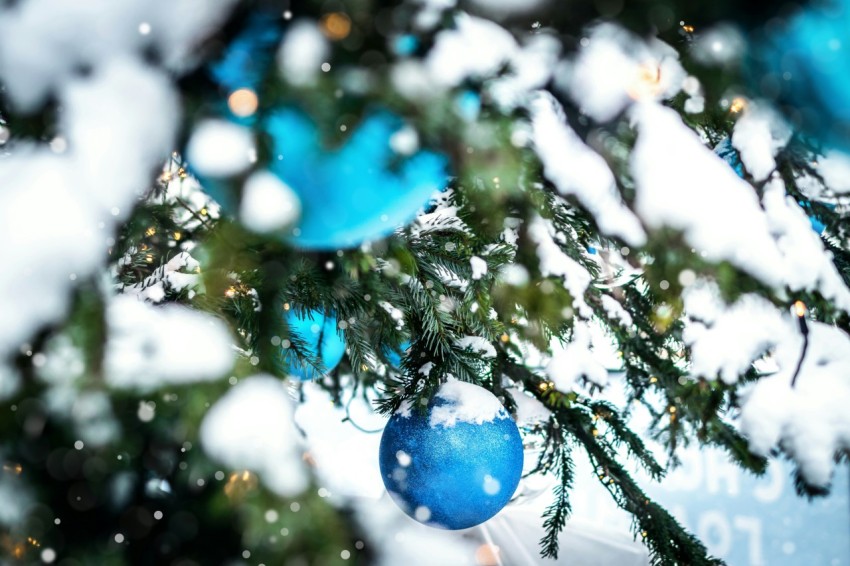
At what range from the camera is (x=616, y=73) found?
1.75ft

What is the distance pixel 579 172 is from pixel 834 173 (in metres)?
0.32

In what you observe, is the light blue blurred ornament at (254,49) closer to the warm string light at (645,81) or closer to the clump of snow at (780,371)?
the warm string light at (645,81)

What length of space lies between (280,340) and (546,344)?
0.59m

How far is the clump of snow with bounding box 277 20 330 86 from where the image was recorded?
482 millimetres

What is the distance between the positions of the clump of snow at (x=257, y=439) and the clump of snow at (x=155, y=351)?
1.6 inches

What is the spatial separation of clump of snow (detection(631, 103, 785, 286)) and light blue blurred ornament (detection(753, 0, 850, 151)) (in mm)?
76

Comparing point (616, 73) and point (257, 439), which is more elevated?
point (616, 73)

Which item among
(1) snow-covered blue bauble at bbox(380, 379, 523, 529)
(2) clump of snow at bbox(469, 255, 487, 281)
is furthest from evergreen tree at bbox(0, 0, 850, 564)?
(1) snow-covered blue bauble at bbox(380, 379, 523, 529)

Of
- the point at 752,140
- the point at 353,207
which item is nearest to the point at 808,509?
the point at 752,140

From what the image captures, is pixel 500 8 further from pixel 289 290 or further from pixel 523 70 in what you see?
pixel 289 290

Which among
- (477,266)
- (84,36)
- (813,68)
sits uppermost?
(813,68)

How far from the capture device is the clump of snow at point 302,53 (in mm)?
482

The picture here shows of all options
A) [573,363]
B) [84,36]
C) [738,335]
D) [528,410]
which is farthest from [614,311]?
[84,36]

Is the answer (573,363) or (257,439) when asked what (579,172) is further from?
(573,363)
